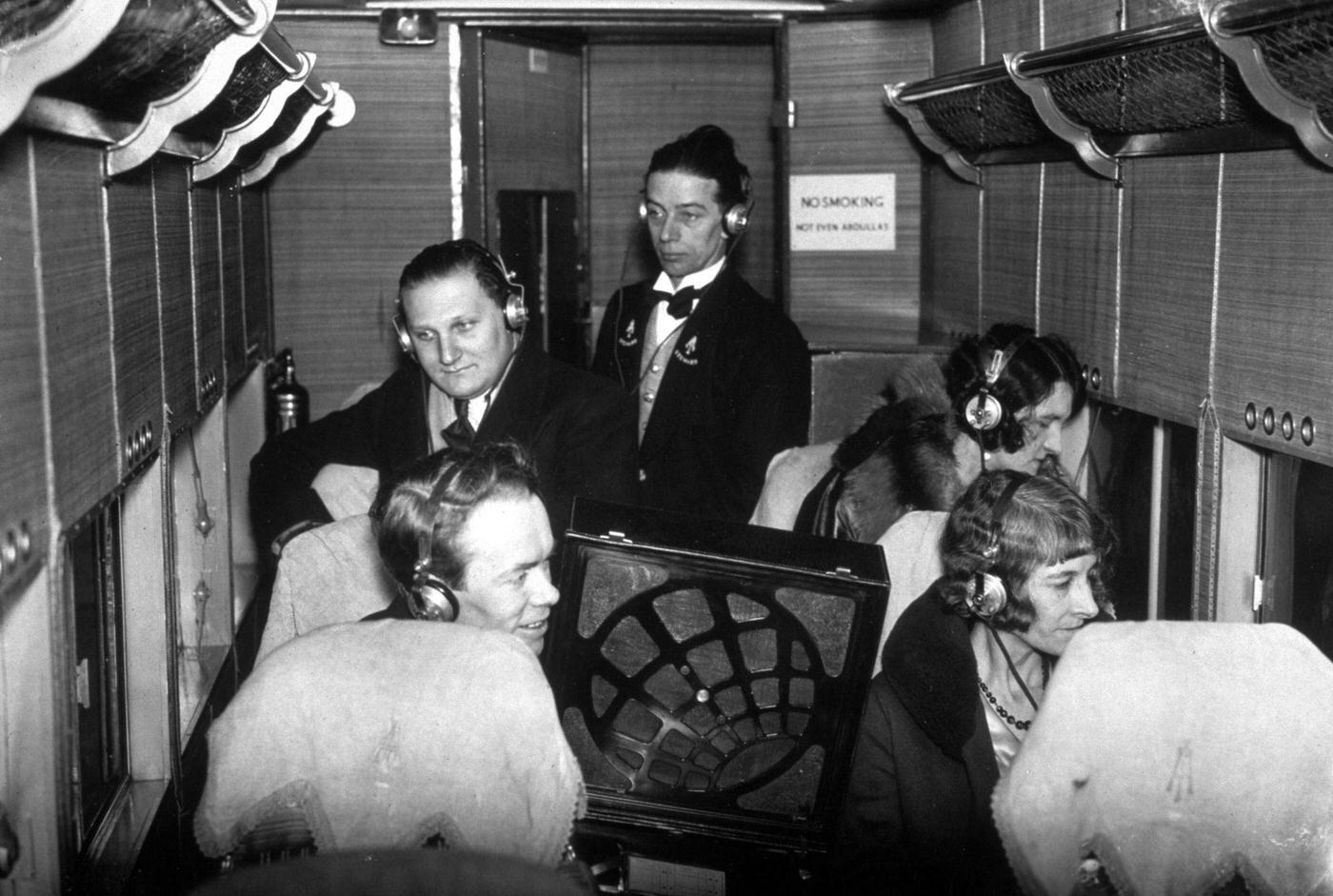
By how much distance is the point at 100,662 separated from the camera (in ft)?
10.3

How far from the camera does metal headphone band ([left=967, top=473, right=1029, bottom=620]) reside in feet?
8.63

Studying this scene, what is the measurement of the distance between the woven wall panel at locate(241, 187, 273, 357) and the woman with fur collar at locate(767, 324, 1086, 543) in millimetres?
2092

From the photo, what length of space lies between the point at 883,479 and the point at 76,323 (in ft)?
5.79

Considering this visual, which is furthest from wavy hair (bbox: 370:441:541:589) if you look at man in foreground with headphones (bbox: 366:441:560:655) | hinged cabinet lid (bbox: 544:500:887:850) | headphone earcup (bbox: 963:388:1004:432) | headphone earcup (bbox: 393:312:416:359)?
headphone earcup (bbox: 963:388:1004:432)

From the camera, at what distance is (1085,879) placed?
6.38ft

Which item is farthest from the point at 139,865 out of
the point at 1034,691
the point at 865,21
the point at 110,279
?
the point at 865,21

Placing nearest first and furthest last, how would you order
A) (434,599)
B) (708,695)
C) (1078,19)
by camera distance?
(708,695), (434,599), (1078,19)

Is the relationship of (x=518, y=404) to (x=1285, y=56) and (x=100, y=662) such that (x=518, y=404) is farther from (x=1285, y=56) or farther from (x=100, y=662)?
(x=1285, y=56)

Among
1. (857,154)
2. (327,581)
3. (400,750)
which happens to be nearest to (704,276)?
(857,154)

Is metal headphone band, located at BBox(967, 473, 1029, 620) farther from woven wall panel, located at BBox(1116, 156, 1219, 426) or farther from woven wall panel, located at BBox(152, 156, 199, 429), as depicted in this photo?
woven wall panel, located at BBox(152, 156, 199, 429)

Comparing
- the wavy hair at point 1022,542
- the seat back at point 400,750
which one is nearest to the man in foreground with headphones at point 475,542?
the seat back at point 400,750

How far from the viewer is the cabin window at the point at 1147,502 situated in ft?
11.8

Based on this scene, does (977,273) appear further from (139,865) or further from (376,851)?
(376,851)

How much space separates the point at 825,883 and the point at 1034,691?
2.57 ft
